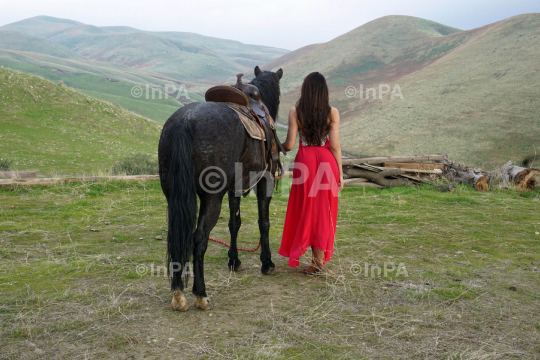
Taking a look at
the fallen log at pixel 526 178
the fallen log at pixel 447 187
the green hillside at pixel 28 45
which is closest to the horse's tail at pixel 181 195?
the fallen log at pixel 447 187

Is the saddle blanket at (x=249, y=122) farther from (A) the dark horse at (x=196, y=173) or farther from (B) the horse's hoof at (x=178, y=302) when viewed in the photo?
(B) the horse's hoof at (x=178, y=302)

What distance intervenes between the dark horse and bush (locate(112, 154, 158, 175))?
739 centimetres

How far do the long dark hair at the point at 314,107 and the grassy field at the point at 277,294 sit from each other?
5.57ft

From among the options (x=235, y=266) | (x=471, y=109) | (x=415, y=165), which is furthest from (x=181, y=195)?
(x=471, y=109)

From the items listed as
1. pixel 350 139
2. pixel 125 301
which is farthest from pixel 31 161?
pixel 350 139

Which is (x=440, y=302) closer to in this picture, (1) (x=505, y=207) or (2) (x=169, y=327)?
(2) (x=169, y=327)

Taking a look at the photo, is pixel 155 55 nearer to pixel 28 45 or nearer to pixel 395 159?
pixel 28 45

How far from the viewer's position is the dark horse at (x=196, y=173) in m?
3.12

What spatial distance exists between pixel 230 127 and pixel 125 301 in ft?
6.31

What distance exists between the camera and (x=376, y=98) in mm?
38125

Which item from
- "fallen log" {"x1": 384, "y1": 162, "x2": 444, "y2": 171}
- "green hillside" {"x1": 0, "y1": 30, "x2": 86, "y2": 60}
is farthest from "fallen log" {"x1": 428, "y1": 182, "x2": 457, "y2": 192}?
"green hillside" {"x1": 0, "y1": 30, "x2": 86, "y2": 60}

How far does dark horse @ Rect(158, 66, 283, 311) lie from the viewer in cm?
312

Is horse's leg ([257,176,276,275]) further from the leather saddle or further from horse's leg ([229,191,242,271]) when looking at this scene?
the leather saddle

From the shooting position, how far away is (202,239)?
336 centimetres
